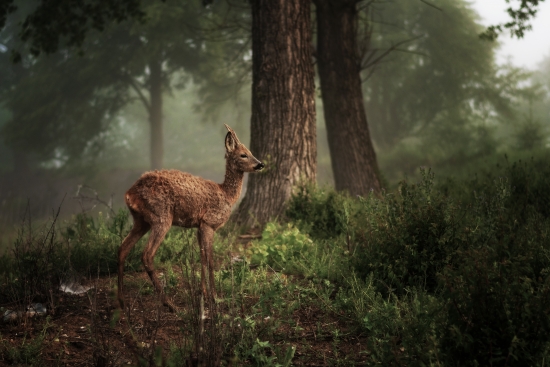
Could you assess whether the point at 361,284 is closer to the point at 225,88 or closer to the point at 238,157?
the point at 238,157

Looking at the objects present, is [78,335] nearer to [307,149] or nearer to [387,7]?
[307,149]

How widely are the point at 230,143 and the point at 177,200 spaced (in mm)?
929

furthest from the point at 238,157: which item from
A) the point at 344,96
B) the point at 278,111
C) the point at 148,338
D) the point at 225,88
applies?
the point at 225,88

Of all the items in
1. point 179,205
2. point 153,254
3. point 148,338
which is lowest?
point 148,338

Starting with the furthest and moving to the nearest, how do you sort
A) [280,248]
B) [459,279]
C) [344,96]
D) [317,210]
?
[344,96] < [317,210] < [280,248] < [459,279]

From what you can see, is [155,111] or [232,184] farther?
[155,111]

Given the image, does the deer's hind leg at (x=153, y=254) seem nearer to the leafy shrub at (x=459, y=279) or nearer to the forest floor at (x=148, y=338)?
the forest floor at (x=148, y=338)

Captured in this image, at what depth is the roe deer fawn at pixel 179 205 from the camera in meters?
5.12

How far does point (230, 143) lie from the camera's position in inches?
227

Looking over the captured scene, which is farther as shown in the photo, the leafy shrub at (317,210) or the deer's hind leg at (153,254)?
the leafy shrub at (317,210)

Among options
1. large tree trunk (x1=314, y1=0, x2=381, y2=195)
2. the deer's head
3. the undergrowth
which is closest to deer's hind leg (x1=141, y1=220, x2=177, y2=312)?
the undergrowth

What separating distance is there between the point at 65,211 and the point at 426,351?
2306cm

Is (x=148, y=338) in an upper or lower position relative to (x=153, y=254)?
lower

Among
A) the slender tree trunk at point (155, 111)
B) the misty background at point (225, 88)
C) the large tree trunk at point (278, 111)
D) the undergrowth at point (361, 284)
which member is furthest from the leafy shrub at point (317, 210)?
the slender tree trunk at point (155, 111)
